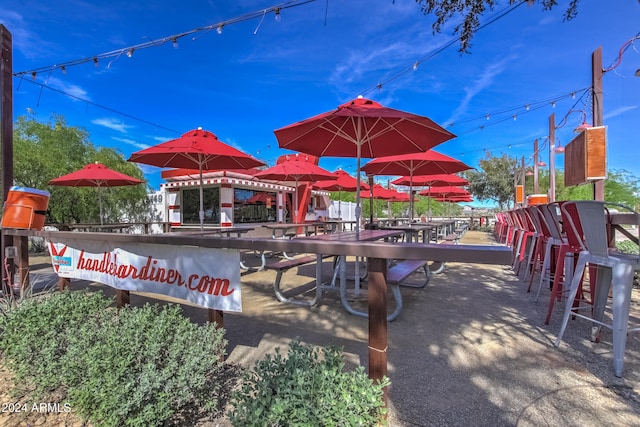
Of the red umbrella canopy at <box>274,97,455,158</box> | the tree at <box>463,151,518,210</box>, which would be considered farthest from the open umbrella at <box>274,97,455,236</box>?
the tree at <box>463,151,518,210</box>

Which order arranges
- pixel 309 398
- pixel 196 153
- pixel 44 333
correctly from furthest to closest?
1. pixel 196 153
2. pixel 44 333
3. pixel 309 398

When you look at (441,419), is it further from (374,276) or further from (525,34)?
(525,34)

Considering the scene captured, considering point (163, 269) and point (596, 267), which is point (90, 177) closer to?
point (163, 269)

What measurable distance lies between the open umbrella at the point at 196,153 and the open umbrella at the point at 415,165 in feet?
7.29

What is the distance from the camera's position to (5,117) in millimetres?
4043

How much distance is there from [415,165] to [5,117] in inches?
247

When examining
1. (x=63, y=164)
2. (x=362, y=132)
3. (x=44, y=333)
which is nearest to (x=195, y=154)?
(x=362, y=132)

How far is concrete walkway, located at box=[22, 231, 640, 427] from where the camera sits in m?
1.80

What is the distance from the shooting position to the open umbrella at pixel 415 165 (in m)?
5.57

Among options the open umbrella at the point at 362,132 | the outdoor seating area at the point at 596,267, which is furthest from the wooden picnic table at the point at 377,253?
the outdoor seating area at the point at 596,267

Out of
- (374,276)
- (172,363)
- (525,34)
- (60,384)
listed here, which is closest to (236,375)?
(172,363)

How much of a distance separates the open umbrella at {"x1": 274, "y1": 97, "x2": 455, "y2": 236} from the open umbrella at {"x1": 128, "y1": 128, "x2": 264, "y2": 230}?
55.2 inches

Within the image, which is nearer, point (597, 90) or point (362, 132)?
point (362, 132)

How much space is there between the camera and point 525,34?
23.0 feet
